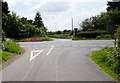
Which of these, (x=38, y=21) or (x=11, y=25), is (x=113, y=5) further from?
(x=38, y=21)

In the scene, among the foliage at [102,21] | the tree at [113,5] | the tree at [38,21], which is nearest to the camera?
the foliage at [102,21]

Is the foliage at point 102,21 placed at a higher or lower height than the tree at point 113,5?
lower

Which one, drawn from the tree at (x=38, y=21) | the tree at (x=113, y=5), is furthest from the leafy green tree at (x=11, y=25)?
the tree at (x=38, y=21)

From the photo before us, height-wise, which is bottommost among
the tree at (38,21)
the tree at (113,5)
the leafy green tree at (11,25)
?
the leafy green tree at (11,25)

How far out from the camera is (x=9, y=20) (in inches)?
2336

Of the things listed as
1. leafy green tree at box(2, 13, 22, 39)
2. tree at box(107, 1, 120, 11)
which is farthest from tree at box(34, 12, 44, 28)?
leafy green tree at box(2, 13, 22, 39)

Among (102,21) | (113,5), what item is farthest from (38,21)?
(102,21)

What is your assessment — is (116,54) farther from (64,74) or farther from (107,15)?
(107,15)

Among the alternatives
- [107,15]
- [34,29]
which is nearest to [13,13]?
[34,29]

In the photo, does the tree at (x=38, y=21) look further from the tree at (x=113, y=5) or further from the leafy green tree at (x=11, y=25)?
the leafy green tree at (x=11, y=25)

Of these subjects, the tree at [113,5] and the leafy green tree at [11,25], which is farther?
the tree at [113,5]

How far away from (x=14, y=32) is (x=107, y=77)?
5005 cm

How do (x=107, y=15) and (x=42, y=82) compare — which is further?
(x=107, y=15)

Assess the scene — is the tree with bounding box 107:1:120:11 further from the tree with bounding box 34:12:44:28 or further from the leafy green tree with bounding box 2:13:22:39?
the tree with bounding box 34:12:44:28
